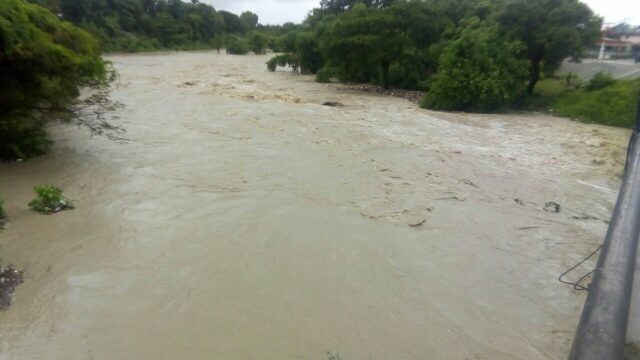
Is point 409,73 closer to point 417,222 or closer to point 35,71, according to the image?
point 417,222

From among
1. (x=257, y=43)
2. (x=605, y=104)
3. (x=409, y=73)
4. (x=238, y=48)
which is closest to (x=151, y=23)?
(x=238, y=48)

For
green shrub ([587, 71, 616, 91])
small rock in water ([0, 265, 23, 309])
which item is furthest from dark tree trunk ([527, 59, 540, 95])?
small rock in water ([0, 265, 23, 309])

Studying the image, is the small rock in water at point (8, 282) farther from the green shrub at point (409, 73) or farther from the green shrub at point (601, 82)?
the green shrub at point (409, 73)

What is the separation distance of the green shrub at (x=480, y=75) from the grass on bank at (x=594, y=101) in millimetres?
1394

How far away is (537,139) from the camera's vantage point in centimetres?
1355

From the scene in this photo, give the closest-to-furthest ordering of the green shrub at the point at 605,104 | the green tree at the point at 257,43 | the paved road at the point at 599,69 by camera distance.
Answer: the green shrub at the point at 605,104 → the paved road at the point at 599,69 → the green tree at the point at 257,43

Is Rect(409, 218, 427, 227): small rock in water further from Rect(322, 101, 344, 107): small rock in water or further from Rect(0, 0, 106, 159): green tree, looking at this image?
Rect(322, 101, 344, 107): small rock in water

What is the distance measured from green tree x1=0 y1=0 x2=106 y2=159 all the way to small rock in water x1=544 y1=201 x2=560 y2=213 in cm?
867

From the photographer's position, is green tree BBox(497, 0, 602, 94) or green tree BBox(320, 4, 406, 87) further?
green tree BBox(320, 4, 406, 87)

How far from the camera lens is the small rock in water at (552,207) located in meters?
7.69

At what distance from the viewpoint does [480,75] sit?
721 inches

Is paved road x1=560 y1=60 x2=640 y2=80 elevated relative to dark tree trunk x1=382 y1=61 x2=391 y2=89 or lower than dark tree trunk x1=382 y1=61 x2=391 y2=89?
elevated

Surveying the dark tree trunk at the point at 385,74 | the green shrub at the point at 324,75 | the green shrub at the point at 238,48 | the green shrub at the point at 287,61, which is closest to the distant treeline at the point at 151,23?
the green shrub at the point at 238,48

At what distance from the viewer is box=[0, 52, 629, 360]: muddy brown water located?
13.7 feet
